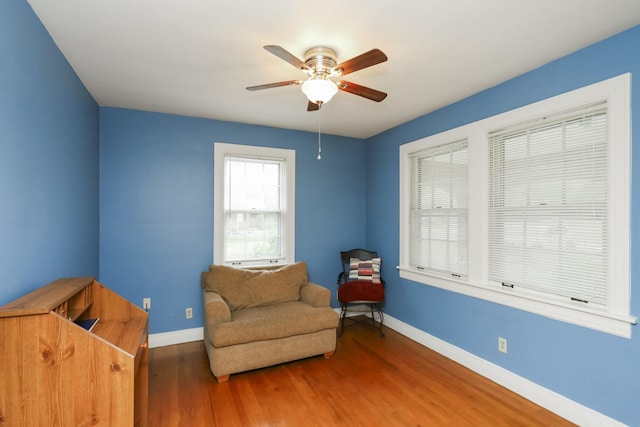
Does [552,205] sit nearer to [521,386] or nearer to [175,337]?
[521,386]

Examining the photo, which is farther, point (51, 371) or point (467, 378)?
point (467, 378)

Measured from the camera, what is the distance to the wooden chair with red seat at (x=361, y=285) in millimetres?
3660

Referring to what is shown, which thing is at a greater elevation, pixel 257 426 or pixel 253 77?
pixel 253 77

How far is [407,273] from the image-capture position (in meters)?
3.71

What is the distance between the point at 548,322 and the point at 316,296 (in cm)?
199

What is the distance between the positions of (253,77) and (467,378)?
10.4ft

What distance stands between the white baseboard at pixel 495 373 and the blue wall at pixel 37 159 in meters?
1.36

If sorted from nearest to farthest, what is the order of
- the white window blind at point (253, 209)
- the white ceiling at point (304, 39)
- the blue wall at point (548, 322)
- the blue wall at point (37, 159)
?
the blue wall at point (37, 159) → the white ceiling at point (304, 39) → the blue wall at point (548, 322) → the white window blind at point (253, 209)

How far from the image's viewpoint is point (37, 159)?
1744mm

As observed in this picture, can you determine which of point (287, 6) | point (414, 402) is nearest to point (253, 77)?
point (287, 6)

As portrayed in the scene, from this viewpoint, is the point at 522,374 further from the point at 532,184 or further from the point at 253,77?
the point at 253,77

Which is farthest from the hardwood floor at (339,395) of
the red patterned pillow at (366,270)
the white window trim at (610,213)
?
the red patterned pillow at (366,270)

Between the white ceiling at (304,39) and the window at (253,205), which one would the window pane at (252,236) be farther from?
the white ceiling at (304,39)

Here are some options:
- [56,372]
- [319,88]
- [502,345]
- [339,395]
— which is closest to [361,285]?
→ [339,395]
